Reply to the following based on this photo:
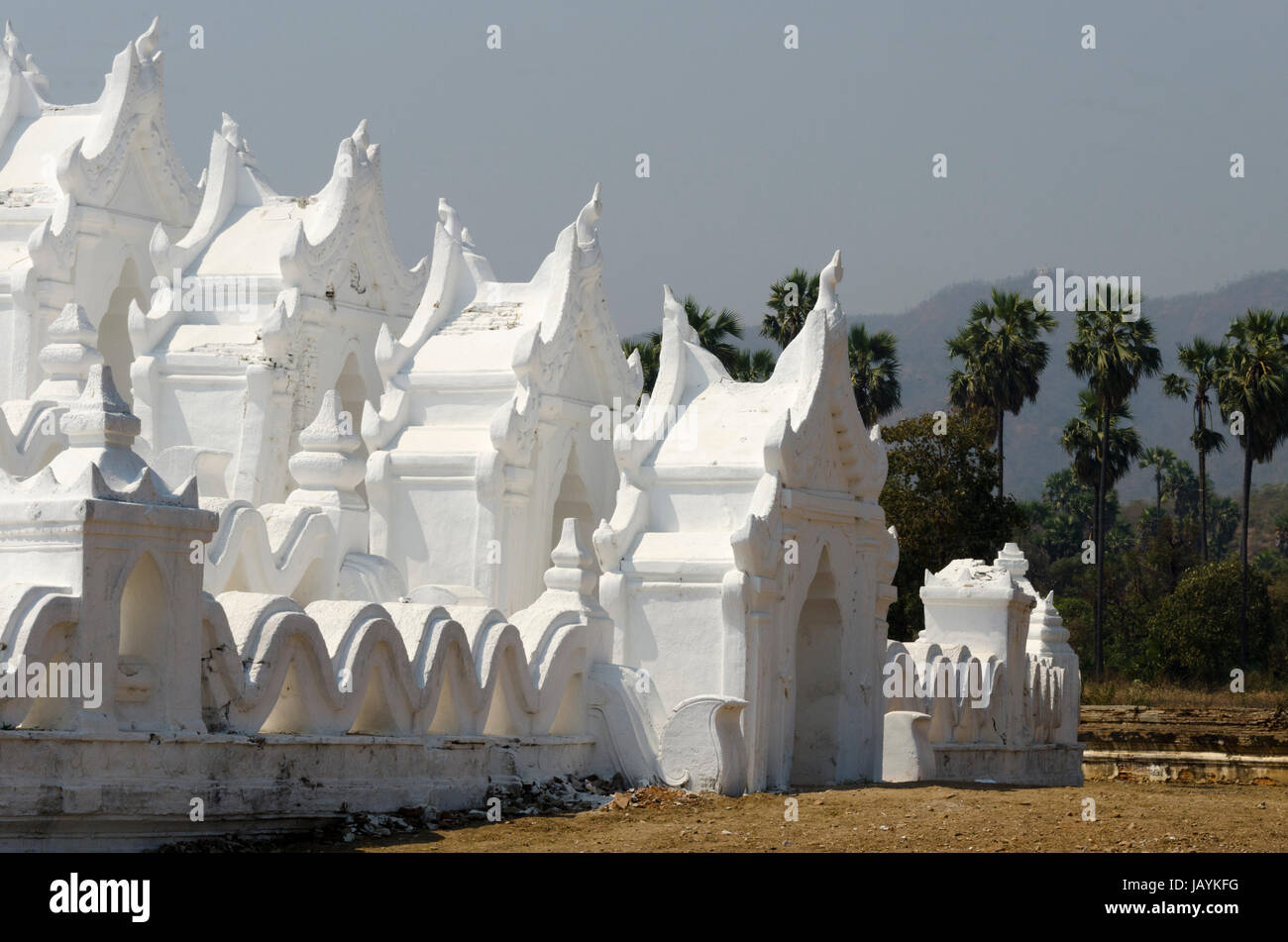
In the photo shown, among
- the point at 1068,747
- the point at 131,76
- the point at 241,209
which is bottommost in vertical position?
the point at 1068,747

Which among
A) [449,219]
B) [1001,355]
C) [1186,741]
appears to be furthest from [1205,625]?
[449,219]

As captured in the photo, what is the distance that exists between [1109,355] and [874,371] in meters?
6.97

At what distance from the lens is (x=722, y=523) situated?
638 inches

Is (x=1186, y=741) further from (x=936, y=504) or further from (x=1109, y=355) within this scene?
(x=1109, y=355)

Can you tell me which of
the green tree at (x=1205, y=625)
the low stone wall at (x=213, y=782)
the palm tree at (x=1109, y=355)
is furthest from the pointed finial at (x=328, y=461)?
the green tree at (x=1205, y=625)

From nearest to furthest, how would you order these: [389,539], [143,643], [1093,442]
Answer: [143,643], [389,539], [1093,442]

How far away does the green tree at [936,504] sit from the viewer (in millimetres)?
42656

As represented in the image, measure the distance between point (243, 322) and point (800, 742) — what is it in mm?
8336

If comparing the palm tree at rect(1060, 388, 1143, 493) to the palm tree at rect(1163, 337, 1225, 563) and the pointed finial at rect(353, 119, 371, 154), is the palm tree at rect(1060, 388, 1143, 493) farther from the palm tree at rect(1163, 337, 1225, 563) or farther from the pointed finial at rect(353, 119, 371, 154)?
the pointed finial at rect(353, 119, 371, 154)

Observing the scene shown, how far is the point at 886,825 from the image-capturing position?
1248cm

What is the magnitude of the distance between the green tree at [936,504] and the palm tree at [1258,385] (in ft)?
36.4

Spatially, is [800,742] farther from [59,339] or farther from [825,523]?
[59,339]

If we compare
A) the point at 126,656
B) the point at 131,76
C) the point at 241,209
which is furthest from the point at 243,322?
the point at 126,656
